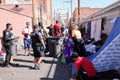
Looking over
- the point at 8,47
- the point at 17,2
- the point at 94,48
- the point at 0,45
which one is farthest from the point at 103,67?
the point at 17,2

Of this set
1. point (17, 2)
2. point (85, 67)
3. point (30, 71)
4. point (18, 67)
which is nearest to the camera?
point (85, 67)

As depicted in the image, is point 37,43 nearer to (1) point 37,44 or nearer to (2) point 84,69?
(1) point 37,44

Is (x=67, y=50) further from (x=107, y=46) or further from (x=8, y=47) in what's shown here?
(x=107, y=46)

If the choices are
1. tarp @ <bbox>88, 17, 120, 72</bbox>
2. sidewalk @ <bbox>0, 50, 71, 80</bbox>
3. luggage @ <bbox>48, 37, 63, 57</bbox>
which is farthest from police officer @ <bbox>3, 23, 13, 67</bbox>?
tarp @ <bbox>88, 17, 120, 72</bbox>

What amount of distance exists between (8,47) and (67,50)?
231 centimetres

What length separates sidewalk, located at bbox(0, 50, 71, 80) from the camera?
428 inches

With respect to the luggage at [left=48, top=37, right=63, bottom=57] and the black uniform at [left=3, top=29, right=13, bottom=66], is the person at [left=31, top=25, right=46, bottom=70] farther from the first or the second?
the luggage at [left=48, top=37, right=63, bottom=57]

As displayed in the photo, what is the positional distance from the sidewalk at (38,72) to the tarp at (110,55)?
2.38m

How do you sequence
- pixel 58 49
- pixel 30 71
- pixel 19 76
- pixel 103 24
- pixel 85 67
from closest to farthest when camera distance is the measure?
pixel 85 67
pixel 19 76
pixel 30 71
pixel 103 24
pixel 58 49

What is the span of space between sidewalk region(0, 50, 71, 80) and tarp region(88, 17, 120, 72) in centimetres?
238

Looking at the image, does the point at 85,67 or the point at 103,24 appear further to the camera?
the point at 103,24

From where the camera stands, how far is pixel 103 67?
838 centimetres

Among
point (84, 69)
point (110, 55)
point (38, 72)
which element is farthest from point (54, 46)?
point (84, 69)

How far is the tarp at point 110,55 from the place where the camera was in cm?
820
